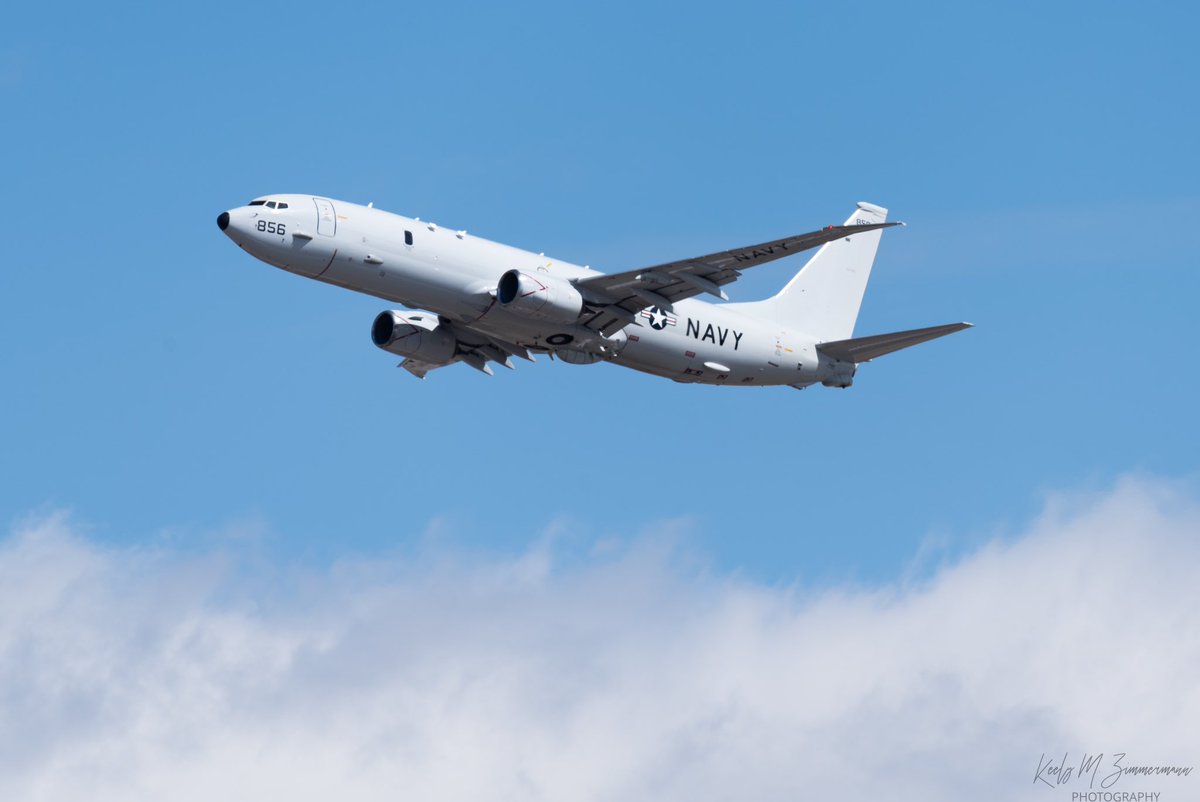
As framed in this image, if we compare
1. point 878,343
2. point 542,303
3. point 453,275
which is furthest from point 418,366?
point 878,343

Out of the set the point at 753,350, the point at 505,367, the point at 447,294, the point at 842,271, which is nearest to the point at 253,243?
the point at 447,294

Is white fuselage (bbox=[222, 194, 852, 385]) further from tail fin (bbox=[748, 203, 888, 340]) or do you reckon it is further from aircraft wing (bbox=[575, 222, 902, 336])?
tail fin (bbox=[748, 203, 888, 340])

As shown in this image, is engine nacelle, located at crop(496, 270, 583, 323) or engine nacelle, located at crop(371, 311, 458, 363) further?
engine nacelle, located at crop(371, 311, 458, 363)

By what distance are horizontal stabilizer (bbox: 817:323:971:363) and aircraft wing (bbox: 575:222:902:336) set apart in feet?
16.9

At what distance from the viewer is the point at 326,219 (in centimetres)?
6131

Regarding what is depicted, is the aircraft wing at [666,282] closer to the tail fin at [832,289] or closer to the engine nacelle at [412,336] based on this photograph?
the engine nacelle at [412,336]

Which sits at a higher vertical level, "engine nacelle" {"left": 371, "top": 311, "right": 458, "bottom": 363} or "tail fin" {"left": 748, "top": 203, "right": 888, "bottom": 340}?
"tail fin" {"left": 748, "top": 203, "right": 888, "bottom": 340}

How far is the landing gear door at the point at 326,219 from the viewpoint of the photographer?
61116 mm

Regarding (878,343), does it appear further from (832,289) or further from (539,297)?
(539,297)

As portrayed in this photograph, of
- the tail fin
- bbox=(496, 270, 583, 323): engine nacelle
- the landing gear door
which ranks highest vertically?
the tail fin

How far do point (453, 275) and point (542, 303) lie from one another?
316cm

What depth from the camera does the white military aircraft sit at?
2411 inches

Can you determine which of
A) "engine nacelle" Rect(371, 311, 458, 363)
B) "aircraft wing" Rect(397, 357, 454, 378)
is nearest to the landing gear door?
"engine nacelle" Rect(371, 311, 458, 363)

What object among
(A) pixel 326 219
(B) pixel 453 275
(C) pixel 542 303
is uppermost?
(A) pixel 326 219
